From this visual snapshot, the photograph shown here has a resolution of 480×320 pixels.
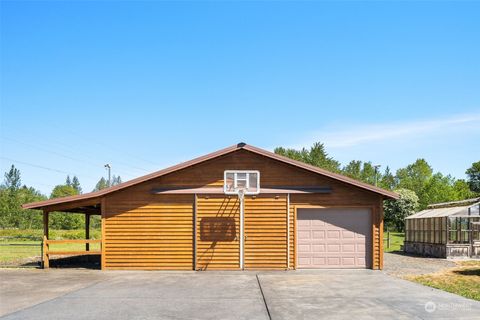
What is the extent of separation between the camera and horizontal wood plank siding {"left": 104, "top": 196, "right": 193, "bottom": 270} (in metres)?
17.9

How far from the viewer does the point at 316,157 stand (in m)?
74.0

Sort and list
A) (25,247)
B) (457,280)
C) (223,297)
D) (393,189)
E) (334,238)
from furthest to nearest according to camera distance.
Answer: (393,189), (25,247), (334,238), (457,280), (223,297)

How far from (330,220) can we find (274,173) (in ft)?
9.04

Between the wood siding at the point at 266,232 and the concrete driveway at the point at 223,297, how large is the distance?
4.28ft

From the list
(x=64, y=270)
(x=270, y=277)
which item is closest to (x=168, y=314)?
(x=270, y=277)

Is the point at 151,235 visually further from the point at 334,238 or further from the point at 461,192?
the point at 461,192

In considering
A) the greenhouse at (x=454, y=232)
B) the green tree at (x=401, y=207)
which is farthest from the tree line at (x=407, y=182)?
the greenhouse at (x=454, y=232)

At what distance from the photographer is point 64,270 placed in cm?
1770

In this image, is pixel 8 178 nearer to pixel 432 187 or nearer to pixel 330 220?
pixel 432 187

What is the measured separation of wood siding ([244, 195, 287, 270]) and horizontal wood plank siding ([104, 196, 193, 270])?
2.18m

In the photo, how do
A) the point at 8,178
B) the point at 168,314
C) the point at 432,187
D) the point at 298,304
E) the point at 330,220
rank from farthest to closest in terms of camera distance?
the point at 8,178 < the point at 432,187 < the point at 330,220 < the point at 298,304 < the point at 168,314

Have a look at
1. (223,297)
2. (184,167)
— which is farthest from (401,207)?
(223,297)

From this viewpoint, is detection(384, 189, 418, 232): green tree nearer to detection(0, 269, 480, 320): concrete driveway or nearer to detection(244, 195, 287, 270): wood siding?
detection(244, 195, 287, 270): wood siding

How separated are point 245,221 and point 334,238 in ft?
11.2
